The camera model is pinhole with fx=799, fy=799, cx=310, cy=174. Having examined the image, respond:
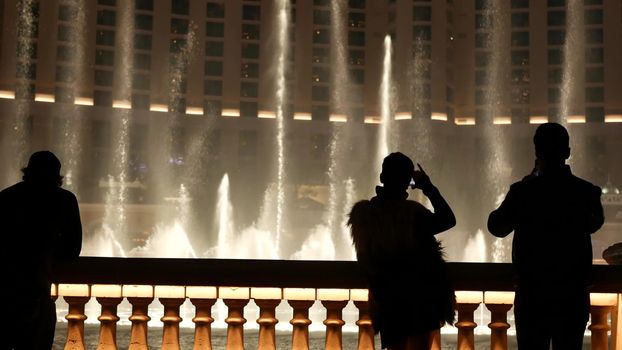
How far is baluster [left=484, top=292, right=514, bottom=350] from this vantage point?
4.38 metres

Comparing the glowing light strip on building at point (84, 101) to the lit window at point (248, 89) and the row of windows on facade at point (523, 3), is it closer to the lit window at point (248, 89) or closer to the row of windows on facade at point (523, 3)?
the lit window at point (248, 89)

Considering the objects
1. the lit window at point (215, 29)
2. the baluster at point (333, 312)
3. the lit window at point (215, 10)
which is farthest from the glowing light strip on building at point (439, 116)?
the baluster at point (333, 312)

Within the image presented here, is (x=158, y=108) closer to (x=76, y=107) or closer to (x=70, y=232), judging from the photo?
(x=76, y=107)

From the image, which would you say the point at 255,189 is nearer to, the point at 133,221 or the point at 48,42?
the point at 133,221

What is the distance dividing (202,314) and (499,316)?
165 centimetres

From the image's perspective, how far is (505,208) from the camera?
3.79m

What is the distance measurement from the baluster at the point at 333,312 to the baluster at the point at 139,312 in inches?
38.0

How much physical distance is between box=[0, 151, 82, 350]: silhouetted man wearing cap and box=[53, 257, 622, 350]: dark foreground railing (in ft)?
1.69

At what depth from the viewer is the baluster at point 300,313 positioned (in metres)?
4.35

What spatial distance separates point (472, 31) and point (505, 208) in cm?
5203

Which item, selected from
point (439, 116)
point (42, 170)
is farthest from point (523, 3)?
point (42, 170)

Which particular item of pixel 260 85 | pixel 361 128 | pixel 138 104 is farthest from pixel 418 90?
pixel 138 104

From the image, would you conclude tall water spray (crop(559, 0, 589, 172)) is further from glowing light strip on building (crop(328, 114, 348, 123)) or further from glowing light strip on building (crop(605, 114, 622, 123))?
glowing light strip on building (crop(328, 114, 348, 123))

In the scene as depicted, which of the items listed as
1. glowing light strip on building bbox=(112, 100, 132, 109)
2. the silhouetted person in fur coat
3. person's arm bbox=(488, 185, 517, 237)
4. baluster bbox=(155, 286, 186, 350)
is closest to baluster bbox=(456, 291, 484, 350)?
the silhouetted person in fur coat
